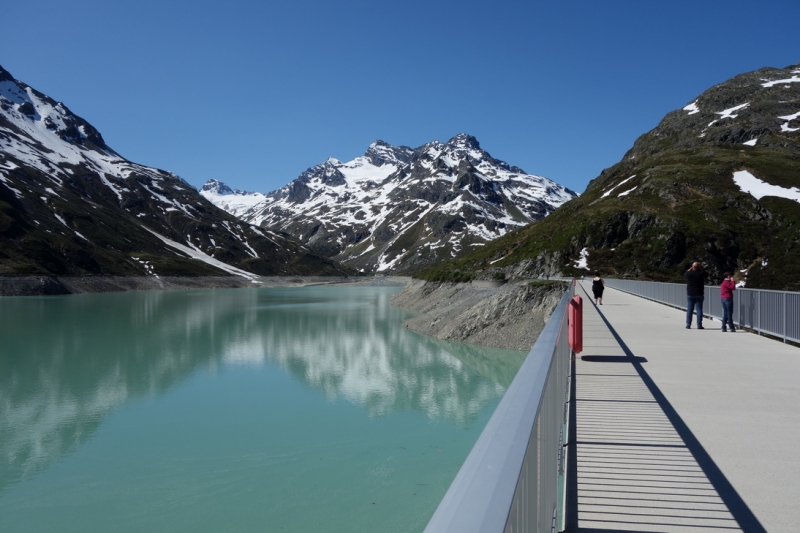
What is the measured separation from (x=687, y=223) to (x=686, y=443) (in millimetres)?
97853

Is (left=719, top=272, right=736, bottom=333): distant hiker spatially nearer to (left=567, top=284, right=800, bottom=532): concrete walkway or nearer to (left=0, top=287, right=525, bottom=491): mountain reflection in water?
(left=567, top=284, right=800, bottom=532): concrete walkway

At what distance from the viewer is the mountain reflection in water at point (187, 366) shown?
22047 mm

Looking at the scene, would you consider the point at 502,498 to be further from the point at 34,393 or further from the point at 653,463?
the point at 34,393

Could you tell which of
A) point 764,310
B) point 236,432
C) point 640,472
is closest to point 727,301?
point 764,310

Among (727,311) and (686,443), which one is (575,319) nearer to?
(686,443)

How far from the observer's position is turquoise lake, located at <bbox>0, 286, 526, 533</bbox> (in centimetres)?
1354

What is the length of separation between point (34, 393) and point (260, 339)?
22459mm

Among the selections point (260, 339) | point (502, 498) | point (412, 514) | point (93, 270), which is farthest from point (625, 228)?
point (93, 270)

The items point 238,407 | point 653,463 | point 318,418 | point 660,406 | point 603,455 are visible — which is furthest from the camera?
point 238,407

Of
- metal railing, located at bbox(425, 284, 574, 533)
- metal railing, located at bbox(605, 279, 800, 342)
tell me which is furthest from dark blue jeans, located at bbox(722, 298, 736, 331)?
metal railing, located at bbox(425, 284, 574, 533)

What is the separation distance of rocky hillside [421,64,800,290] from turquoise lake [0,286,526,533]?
38.2 meters

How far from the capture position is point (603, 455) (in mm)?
6961

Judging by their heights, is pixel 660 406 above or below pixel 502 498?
below

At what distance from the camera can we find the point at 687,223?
92812 millimetres
